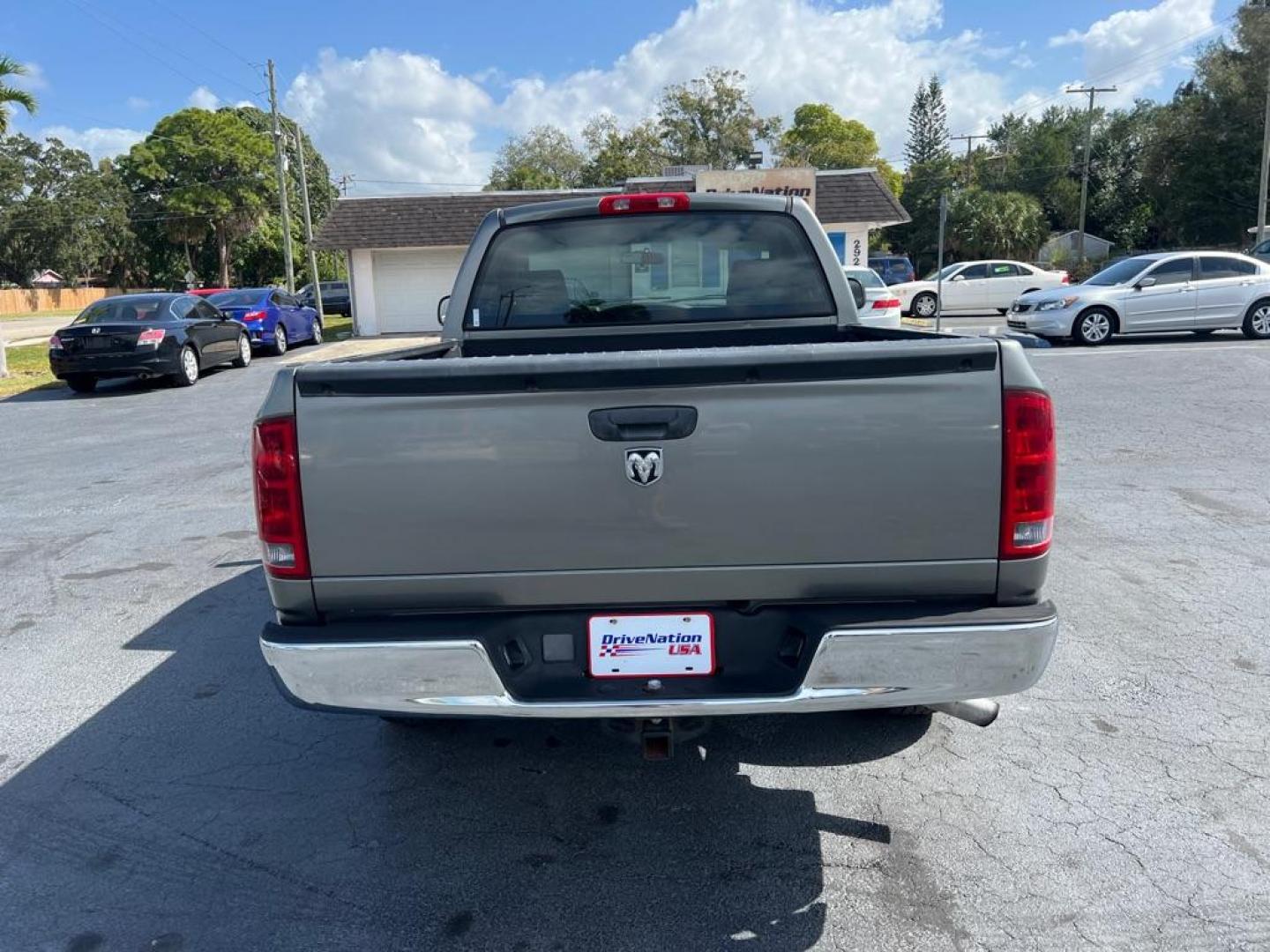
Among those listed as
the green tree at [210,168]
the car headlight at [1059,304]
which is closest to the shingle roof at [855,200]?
the car headlight at [1059,304]

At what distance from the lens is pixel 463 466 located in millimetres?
2537

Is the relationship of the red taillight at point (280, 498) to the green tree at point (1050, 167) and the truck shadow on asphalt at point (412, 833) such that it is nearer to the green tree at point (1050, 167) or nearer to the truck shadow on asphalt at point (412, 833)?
the truck shadow on asphalt at point (412, 833)

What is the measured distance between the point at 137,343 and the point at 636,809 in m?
14.6

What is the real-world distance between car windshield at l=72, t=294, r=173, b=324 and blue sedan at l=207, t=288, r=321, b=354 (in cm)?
314

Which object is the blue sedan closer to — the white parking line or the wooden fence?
the white parking line

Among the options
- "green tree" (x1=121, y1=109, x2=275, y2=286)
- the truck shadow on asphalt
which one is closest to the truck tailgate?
the truck shadow on asphalt

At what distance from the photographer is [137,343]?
15078mm

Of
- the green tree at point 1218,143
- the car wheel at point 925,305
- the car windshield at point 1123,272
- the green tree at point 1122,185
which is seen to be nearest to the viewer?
the car windshield at point 1123,272

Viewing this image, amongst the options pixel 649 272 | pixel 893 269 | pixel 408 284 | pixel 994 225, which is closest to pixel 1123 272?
pixel 893 269

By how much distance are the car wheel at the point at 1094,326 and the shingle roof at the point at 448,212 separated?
35.0 feet

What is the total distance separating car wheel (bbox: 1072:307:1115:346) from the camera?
1734 centimetres

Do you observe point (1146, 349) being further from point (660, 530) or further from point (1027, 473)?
point (660, 530)

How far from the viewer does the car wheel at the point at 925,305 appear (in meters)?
25.0

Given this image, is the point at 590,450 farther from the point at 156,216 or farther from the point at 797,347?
the point at 156,216
